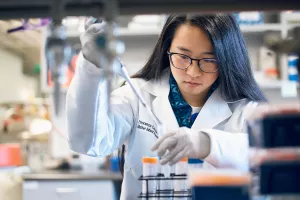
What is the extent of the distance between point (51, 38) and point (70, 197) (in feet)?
8.90

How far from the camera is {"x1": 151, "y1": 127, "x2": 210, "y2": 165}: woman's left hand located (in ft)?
3.40

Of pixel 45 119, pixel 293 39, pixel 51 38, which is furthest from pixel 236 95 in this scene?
pixel 45 119

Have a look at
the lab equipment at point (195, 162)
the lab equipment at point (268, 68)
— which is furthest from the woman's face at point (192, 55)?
the lab equipment at point (268, 68)

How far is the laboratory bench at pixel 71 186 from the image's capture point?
317cm

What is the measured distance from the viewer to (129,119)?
5.23 ft

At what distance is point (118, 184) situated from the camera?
128 inches

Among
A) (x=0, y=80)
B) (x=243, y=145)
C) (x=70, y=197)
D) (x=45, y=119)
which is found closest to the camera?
(x=243, y=145)

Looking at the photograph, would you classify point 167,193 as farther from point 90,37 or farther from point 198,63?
point 198,63

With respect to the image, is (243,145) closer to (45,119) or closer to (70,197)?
(70,197)

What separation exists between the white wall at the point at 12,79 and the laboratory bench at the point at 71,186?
3.44 metres

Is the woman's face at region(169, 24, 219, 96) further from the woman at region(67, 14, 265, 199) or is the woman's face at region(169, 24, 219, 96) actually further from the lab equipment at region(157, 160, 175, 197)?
the lab equipment at region(157, 160, 175, 197)

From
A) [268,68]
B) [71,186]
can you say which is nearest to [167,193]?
[71,186]

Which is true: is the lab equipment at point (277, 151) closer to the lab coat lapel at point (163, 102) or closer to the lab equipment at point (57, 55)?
the lab equipment at point (57, 55)

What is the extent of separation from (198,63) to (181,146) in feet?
1.53
